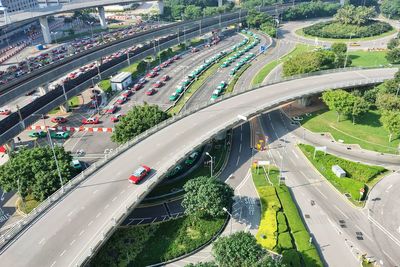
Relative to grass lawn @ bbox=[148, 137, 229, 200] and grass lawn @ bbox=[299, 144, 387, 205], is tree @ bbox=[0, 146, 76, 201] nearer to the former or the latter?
grass lawn @ bbox=[148, 137, 229, 200]

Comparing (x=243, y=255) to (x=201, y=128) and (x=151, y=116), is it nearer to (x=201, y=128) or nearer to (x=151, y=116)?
(x=201, y=128)

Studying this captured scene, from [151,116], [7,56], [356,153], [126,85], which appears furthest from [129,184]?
[7,56]

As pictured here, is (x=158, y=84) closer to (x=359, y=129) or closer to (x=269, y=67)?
(x=269, y=67)

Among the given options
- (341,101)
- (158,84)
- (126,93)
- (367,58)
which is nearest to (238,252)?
(341,101)

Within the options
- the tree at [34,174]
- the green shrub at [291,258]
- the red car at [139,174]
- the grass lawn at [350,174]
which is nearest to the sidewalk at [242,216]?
the green shrub at [291,258]

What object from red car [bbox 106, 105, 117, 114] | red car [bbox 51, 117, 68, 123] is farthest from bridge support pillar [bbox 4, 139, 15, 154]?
red car [bbox 106, 105, 117, 114]

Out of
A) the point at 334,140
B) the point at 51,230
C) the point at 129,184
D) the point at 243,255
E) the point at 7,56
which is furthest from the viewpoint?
the point at 7,56
